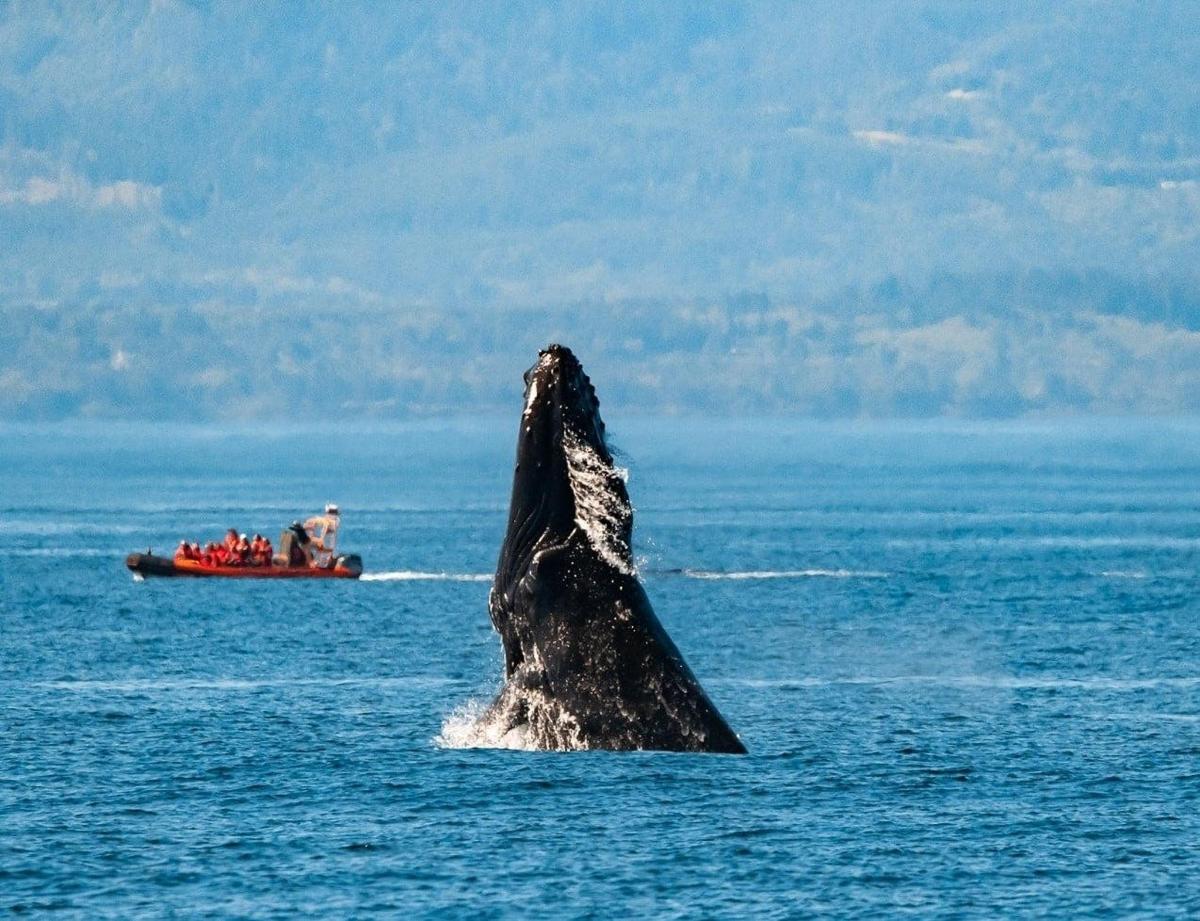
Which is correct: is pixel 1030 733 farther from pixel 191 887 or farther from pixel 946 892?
pixel 191 887

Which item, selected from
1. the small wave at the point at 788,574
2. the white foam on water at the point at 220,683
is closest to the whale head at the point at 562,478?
the white foam on water at the point at 220,683

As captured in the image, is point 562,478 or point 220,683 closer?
point 562,478

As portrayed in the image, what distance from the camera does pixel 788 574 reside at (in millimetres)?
97375

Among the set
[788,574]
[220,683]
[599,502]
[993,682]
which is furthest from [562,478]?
[788,574]

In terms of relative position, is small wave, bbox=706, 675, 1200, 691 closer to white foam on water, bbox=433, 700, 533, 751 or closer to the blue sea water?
the blue sea water

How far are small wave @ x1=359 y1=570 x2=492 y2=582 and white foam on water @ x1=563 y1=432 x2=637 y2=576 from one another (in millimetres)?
62755

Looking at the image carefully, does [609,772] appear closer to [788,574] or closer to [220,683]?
[220,683]

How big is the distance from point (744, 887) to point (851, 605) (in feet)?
168

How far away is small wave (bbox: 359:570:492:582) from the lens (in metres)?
93.5

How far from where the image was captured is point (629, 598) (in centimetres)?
3058

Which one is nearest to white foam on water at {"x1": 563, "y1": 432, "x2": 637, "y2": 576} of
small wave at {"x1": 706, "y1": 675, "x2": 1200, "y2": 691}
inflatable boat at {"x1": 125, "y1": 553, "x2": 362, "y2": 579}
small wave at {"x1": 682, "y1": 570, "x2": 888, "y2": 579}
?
small wave at {"x1": 706, "y1": 675, "x2": 1200, "y2": 691}

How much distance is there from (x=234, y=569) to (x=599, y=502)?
215 feet

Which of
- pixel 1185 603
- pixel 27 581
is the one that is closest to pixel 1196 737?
pixel 1185 603

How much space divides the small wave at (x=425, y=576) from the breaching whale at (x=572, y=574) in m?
62.2
